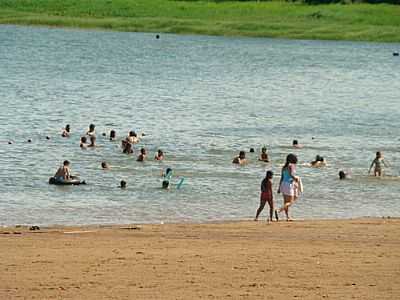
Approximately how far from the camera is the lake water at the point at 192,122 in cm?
2969

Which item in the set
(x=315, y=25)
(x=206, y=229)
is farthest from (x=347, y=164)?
(x=315, y=25)

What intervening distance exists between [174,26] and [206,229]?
76444mm

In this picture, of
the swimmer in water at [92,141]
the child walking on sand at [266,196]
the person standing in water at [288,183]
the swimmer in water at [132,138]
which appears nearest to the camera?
the person standing in water at [288,183]

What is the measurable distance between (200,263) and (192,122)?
2904 cm

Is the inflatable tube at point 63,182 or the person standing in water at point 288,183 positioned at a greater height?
the person standing in water at point 288,183

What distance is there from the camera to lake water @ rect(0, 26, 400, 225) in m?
29.7

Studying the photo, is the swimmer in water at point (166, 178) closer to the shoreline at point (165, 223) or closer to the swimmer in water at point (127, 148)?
the swimmer in water at point (127, 148)

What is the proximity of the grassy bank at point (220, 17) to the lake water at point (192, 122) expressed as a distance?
4.86 ft

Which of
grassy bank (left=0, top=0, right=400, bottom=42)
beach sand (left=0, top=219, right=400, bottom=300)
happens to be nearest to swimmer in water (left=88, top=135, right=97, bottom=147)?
beach sand (left=0, top=219, right=400, bottom=300)

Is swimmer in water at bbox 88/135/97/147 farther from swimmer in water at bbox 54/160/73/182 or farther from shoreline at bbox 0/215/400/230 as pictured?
shoreline at bbox 0/215/400/230

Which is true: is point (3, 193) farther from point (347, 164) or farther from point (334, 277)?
point (334, 277)

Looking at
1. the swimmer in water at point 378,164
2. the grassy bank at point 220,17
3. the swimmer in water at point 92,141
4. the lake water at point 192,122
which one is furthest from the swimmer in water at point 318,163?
the grassy bank at point 220,17

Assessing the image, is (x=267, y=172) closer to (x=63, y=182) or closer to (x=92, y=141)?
(x=63, y=182)

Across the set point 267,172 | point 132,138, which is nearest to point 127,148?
point 132,138
